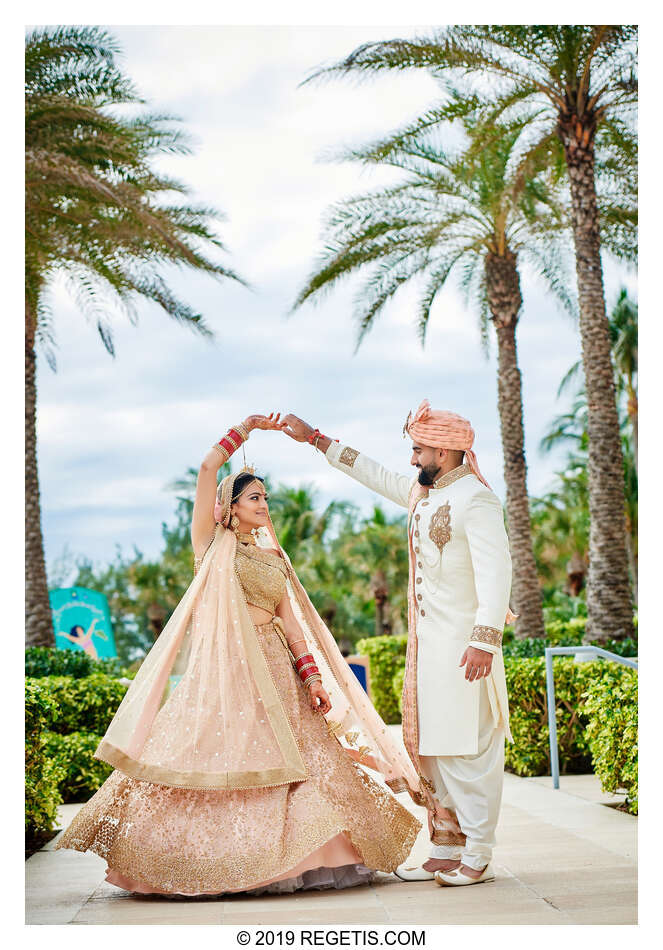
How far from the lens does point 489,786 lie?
176 inches

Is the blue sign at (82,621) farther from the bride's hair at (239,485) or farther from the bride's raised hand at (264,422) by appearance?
the bride's hair at (239,485)

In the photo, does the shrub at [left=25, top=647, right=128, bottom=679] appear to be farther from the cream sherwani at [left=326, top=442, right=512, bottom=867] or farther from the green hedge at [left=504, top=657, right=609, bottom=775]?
the cream sherwani at [left=326, top=442, right=512, bottom=867]

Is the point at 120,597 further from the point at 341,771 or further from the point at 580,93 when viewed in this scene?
the point at 341,771

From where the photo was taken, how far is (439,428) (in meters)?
4.73

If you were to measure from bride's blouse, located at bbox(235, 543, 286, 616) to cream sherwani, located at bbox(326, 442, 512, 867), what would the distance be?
0.63m

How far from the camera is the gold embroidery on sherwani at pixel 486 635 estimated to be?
440 centimetres

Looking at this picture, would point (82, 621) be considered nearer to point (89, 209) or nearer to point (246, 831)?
point (89, 209)

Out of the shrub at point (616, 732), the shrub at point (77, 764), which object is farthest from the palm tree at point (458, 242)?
the shrub at point (77, 764)

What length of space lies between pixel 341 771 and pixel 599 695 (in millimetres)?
2754

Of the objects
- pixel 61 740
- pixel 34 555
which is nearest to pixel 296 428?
pixel 61 740

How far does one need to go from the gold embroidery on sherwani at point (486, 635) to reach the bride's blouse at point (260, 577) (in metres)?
0.89

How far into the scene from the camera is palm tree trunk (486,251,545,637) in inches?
550

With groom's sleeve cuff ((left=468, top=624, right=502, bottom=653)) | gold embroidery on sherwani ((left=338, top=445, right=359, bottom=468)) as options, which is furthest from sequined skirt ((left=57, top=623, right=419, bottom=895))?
gold embroidery on sherwani ((left=338, top=445, right=359, bottom=468))
